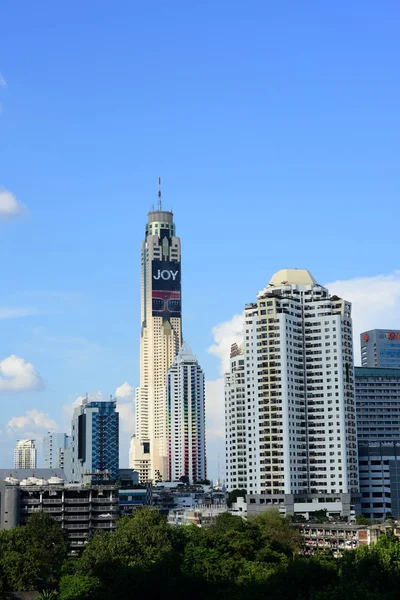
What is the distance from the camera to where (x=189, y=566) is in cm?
10625

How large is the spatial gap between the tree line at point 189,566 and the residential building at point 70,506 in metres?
15.0

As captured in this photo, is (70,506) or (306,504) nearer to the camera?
(70,506)

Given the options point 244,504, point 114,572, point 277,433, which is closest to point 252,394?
point 277,433

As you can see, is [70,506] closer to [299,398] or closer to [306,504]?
[306,504]

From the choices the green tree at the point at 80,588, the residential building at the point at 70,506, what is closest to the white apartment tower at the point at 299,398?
the residential building at the point at 70,506

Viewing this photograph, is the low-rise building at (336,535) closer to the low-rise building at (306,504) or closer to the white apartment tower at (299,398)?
the low-rise building at (306,504)

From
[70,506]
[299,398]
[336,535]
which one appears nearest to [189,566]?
[336,535]

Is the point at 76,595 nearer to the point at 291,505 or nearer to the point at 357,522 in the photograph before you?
the point at 357,522

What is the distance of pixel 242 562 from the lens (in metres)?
108

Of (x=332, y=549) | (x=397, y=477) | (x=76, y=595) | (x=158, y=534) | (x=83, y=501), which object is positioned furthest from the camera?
(x=397, y=477)

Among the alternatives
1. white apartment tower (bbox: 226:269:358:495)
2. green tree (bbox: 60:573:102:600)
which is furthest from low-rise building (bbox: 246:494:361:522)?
green tree (bbox: 60:573:102:600)

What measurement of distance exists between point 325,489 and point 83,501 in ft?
171

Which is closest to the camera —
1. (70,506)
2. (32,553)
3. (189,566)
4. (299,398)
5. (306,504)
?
(189,566)

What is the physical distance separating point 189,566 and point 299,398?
84358 mm
